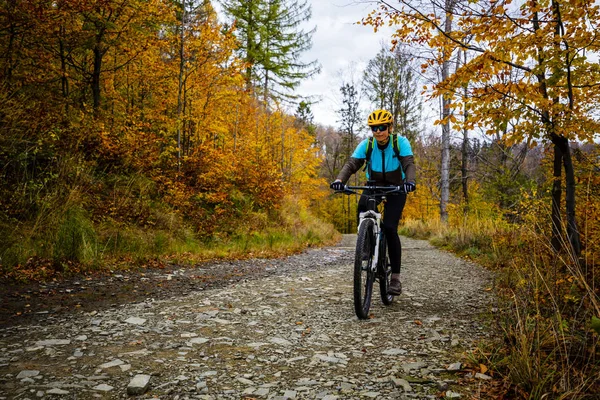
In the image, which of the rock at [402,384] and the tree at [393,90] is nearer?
the rock at [402,384]

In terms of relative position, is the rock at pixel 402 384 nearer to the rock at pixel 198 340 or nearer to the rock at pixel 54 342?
the rock at pixel 198 340

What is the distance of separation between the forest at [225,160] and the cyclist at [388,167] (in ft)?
2.03

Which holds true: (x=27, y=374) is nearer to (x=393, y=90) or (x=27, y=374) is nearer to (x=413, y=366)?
(x=413, y=366)

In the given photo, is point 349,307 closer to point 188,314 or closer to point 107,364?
point 188,314

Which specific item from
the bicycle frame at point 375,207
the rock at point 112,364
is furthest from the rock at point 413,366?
the rock at point 112,364

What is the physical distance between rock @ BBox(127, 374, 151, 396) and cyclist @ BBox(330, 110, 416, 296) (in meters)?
2.78

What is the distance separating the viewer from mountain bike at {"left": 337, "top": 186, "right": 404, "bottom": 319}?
369 centimetres

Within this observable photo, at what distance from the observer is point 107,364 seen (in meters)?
2.52

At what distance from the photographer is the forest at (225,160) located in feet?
9.48

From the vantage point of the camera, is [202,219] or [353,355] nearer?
[353,355]

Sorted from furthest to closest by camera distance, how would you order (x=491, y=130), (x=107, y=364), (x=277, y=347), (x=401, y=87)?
(x=401, y=87), (x=491, y=130), (x=277, y=347), (x=107, y=364)

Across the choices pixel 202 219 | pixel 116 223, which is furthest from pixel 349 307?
pixel 202 219

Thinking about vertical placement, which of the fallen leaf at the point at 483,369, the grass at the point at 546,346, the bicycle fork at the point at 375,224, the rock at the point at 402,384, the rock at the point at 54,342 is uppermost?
the bicycle fork at the point at 375,224

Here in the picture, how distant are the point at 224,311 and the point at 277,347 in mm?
1229
